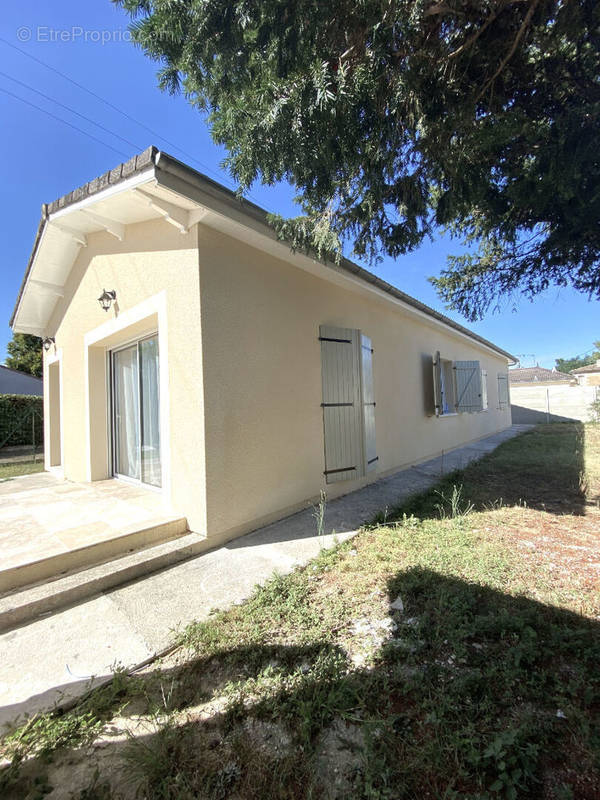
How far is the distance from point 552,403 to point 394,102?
21.0m

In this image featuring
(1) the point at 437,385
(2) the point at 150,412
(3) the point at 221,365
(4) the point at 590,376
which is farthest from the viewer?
(4) the point at 590,376

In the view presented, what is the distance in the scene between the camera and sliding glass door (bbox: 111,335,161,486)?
473cm

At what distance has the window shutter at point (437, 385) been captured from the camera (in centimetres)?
817

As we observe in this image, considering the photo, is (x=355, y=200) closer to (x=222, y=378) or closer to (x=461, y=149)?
(x=461, y=149)

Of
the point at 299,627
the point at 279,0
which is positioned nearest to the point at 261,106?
the point at 279,0

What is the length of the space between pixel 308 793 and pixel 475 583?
1917mm

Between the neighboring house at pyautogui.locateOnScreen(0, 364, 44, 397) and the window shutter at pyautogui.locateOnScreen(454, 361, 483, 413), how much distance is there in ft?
59.9

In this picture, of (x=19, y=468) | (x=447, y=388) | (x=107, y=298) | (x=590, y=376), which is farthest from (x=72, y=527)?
(x=590, y=376)

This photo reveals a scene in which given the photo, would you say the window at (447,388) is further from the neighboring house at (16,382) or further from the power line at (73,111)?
the neighboring house at (16,382)

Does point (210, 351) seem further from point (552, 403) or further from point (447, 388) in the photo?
point (552, 403)

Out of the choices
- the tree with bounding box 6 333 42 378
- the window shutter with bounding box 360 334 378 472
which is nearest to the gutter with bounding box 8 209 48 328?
the window shutter with bounding box 360 334 378 472

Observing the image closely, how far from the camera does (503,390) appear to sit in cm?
1551

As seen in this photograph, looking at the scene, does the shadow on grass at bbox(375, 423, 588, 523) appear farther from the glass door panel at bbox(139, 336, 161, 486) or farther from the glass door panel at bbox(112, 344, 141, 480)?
the glass door panel at bbox(112, 344, 141, 480)

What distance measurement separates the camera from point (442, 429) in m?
9.07
